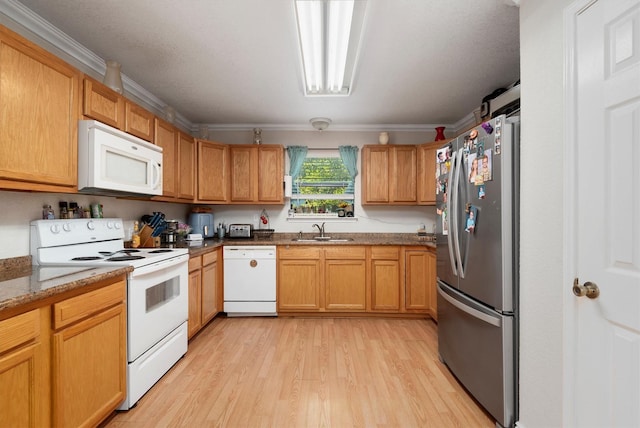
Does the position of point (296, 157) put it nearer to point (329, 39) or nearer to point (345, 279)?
point (345, 279)

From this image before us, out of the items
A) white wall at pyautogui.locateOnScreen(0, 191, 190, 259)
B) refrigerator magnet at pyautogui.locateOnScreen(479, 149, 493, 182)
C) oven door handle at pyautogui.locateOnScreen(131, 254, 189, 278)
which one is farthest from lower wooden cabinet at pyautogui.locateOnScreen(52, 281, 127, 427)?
refrigerator magnet at pyautogui.locateOnScreen(479, 149, 493, 182)

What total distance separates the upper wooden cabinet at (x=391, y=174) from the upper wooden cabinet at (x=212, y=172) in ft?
6.21

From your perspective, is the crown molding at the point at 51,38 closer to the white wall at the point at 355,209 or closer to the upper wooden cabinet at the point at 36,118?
the upper wooden cabinet at the point at 36,118

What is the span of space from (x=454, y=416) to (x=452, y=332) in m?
0.56

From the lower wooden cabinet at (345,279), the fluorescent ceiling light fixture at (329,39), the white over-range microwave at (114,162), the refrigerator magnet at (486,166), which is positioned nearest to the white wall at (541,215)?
the refrigerator magnet at (486,166)

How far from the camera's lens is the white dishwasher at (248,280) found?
347 cm

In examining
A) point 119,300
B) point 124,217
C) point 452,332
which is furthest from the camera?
point 124,217

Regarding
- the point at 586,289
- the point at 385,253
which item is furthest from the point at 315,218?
the point at 586,289

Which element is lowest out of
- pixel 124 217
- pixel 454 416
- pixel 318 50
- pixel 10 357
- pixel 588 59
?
pixel 454 416

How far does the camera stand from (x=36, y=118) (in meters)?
1.57

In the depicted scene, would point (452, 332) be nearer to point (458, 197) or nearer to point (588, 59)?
point (458, 197)

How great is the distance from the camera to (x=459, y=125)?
3965 millimetres

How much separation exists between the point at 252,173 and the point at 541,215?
319 centimetres

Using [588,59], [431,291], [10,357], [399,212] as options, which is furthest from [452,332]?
[10,357]
